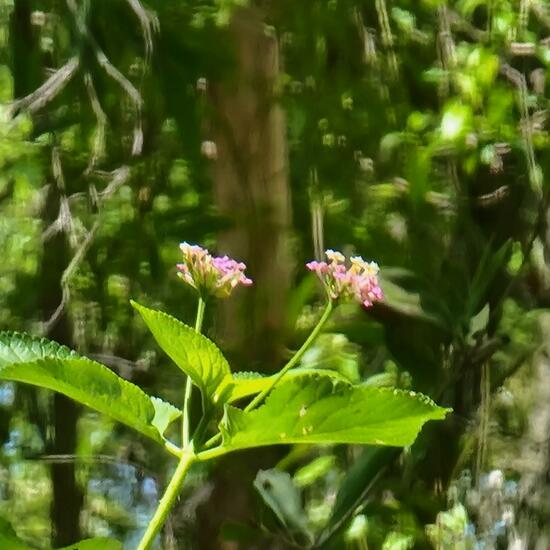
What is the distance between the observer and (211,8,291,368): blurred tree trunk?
77 centimetres

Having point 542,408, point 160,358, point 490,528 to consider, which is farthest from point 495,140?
point 160,358

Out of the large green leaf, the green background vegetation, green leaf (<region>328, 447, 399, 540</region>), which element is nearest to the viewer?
the large green leaf

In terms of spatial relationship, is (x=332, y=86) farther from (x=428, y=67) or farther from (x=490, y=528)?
(x=490, y=528)

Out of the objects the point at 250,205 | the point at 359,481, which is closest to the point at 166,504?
the point at 359,481

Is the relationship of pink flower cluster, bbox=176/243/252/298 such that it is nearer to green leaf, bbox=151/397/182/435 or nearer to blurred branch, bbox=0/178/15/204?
green leaf, bbox=151/397/182/435

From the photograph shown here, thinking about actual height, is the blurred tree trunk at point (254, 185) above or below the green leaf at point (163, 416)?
below

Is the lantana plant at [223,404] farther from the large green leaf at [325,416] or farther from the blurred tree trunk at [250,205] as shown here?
the blurred tree trunk at [250,205]

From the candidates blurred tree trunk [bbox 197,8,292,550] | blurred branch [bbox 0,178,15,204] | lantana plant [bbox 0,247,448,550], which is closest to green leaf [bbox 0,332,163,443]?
lantana plant [bbox 0,247,448,550]

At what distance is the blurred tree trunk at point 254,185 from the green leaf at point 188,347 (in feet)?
1.35

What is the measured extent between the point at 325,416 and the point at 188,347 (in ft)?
0.18

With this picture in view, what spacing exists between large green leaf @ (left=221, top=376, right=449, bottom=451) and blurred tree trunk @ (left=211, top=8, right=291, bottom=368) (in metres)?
0.41

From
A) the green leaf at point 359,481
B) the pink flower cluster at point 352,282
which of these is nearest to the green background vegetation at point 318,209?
the green leaf at point 359,481

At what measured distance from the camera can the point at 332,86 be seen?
979 millimetres

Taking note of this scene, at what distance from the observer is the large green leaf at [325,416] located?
334 millimetres
